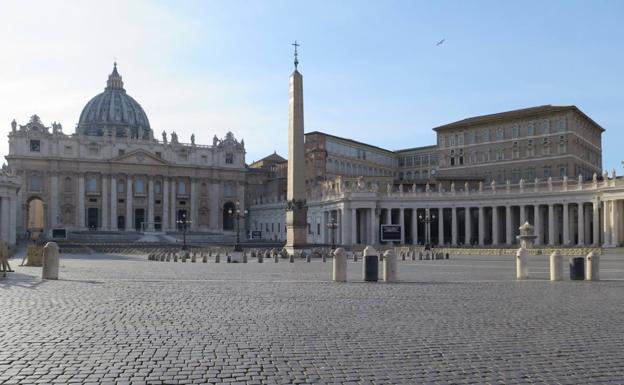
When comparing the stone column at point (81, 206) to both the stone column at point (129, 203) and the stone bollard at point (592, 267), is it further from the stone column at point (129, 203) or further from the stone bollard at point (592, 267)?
the stone bollard at point (592, 267)

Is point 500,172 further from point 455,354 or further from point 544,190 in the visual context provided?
point 455,354

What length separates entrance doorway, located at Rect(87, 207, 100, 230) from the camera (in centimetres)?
11188

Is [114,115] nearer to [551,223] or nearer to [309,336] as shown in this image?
[551,223]

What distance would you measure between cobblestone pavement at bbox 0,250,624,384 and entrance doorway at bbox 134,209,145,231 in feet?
319

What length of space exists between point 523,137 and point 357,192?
25.3 m

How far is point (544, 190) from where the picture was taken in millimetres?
72312

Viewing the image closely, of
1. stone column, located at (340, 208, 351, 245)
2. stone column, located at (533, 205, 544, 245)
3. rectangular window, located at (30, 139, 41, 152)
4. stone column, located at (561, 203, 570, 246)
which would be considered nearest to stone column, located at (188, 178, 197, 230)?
rectangular window, located at (30, 139, 41, 152)

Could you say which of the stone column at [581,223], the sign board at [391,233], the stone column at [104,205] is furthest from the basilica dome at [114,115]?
the stone column at [581,223]

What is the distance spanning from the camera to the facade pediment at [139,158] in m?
113

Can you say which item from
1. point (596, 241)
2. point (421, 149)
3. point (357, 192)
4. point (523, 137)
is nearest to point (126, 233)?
point (357, 192)

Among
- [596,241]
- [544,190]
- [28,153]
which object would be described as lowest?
[596,241]

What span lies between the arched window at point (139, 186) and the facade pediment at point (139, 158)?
3.33m

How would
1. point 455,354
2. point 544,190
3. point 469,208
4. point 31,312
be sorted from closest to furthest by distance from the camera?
1. point 455,354
2. point 31,312
3. point 544,190
4. point 469,208

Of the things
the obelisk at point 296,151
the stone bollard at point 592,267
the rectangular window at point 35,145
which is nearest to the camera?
the stone bollard at point 592,267
